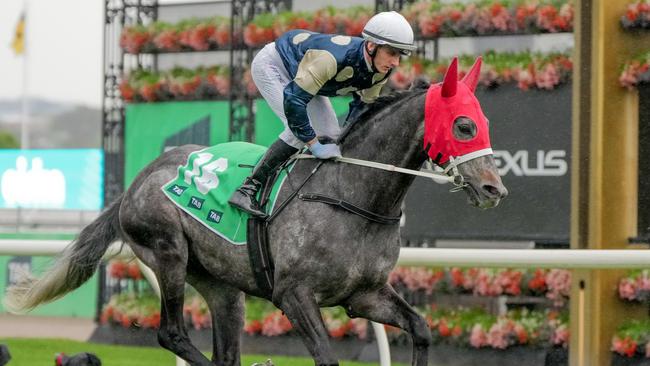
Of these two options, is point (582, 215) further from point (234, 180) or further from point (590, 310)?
point (234, 180)

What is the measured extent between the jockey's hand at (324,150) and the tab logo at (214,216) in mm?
465

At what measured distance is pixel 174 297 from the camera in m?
4.97

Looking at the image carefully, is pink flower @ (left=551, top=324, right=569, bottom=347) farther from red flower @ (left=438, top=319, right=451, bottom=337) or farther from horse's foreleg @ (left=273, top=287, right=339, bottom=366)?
horse's foreleg @ (left=273, top=287, right=339, bottom=366)

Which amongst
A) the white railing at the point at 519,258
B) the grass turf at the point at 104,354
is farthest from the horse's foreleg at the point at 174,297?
the grass turf at the point at 104,354

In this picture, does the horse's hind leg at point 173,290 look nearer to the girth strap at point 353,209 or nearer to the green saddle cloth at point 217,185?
the green saddle cloth at point 217,185

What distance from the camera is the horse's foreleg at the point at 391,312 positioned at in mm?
4484

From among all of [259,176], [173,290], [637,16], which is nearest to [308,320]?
[259,176]

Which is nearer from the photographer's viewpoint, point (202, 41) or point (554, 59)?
point (554, 59)

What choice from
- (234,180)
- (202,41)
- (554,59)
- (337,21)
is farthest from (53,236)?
(234,180)

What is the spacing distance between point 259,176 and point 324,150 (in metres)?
0.28

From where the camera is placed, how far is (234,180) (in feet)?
15.7

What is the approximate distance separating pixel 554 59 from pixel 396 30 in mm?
2571

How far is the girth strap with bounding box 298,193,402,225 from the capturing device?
4.39 meters

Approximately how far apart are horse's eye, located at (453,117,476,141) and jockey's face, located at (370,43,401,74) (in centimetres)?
36
